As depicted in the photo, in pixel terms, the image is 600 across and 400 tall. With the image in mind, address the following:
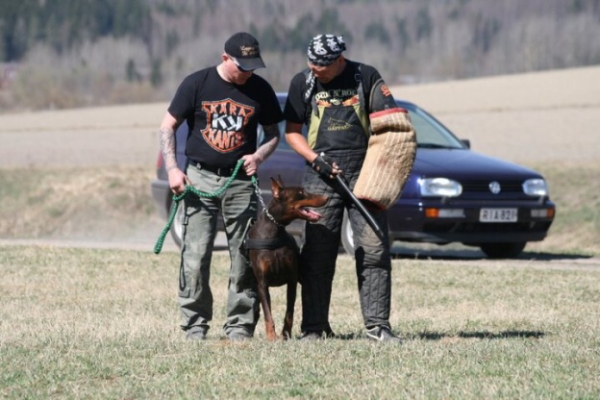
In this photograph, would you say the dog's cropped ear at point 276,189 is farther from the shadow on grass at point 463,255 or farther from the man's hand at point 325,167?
the shadow on grass at point 463,255

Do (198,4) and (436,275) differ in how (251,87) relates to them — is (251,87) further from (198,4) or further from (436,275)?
(198,4)

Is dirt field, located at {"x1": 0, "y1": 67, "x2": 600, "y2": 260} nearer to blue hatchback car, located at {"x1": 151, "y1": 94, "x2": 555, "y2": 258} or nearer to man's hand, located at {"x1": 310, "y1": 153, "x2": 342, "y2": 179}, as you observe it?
blue hatchback car, located at {"x1": 151, "y1": 94, "x2": 555, "y2": 258}

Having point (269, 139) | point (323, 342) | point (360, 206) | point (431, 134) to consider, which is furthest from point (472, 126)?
point (323, 342)

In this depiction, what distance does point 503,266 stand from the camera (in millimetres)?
13172

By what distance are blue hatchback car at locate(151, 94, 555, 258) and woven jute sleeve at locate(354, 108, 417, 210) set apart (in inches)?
205

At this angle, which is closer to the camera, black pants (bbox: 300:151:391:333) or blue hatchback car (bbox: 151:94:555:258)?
black pants (bbox: 300:151:391:333)

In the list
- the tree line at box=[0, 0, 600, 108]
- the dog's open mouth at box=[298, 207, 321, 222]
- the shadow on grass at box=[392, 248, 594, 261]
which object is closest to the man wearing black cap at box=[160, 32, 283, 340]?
the dog's open mouth at box=[298, 207, 321, 222]

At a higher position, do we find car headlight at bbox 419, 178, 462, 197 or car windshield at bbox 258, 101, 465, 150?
car windshield at bbox 258, 101, 465, 150

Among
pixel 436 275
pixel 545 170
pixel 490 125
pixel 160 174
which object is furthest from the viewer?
pixel 490 125

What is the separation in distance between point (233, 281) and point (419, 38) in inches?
4758

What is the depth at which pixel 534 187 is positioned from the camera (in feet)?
46.1

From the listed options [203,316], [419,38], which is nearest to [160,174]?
[203,316]

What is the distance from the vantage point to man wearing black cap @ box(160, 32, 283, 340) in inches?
321

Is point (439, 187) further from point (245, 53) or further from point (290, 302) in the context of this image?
point (245, 53)
